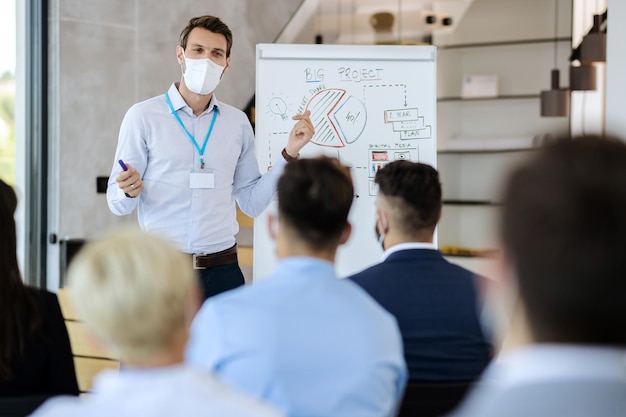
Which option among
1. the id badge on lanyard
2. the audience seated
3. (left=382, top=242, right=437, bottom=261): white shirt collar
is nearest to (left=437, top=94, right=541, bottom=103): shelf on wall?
the id badge on lanyard

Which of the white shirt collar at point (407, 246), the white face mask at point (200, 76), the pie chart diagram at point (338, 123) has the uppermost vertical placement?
the white face mask at point (200, 76)

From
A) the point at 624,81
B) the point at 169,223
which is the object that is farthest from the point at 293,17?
the point at 169,223

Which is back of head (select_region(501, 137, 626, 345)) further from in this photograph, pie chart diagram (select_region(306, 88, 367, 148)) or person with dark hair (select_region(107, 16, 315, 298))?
pie chart diagram (select_region(306, 88, 367, 148))

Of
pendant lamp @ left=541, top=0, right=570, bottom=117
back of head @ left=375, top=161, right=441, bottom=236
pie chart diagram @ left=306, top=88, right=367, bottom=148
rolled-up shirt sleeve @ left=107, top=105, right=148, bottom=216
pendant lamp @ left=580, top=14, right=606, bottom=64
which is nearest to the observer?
back of head @ left=375, top=161, right=441, bottom=236

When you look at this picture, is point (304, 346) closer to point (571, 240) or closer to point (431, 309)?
point (431, 309)

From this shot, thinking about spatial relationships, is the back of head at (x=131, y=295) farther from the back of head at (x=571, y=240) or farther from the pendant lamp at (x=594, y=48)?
the pendant lamp at (x=594, y=48)

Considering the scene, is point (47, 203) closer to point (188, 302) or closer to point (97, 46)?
point (97, 46)

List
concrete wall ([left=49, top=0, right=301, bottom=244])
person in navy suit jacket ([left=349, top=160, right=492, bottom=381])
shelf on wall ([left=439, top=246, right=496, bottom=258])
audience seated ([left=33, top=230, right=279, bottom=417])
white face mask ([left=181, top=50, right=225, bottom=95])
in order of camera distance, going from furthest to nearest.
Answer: shelf on wall ([left=439, top=246, right=496, bottom=258]) < concrete wall ([left=49, top=0, right=301, bottom=244]) < white face mask ([left=181, top=50, right=225, bottom=95]) < person in navy suit jacket ([left=349, top=160, right=492, bottom=381]) < audience seated ([left=33, top=230, right=279, bottom=417])

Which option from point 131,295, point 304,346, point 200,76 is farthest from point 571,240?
point 200,76

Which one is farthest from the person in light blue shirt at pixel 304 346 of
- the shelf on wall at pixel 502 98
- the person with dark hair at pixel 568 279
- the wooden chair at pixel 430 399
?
the shelf on wall at pixel 502 98

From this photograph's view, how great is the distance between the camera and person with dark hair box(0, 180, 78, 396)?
188 centimetres

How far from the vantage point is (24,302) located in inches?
75.5

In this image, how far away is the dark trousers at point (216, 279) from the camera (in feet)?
10.9

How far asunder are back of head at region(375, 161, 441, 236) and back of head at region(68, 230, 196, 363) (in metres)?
1.30
